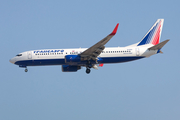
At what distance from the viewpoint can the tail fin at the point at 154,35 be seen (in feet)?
157

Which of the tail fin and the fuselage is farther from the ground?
the tail fin

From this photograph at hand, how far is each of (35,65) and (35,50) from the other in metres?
2.30

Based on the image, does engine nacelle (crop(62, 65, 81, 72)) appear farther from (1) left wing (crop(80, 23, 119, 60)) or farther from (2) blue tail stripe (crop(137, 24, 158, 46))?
(2) blue tail stripe (crop(137, 24, 158, 46))

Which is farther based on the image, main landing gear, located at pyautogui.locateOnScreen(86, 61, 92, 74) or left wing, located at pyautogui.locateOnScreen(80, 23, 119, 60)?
main landing gear, located at pyautogui.locateOnScreen(86, 61, 92, 74)

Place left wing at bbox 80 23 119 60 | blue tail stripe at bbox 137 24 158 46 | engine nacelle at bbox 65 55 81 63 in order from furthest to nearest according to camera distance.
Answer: blue tail stripe at bbox 137 24 158 46 < engine nacelle at bbox 65 55 81 63 < left wing at bbox 80 23 119 60

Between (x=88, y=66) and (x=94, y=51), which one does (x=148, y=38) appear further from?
(x=88, y=66)

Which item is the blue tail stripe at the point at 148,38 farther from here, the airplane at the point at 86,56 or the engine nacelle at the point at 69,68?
the engine nacelle at the point at 69,68

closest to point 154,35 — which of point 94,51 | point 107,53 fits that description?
point 107,53

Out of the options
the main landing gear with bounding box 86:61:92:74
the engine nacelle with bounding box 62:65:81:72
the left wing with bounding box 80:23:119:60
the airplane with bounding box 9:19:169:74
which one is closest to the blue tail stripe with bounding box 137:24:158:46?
the airplane with bounding box 9:19:169:74

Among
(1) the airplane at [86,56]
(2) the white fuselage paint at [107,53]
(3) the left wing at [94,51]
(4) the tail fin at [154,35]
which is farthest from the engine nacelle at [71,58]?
(4) the tail fin at [154,35]

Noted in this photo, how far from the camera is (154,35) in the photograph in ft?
158

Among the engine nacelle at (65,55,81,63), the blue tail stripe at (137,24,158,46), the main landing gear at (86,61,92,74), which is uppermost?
the blue tail stripe at (137,24,158,46)

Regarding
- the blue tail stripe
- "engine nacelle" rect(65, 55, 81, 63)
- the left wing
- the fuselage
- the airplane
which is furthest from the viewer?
the blue tail stripe

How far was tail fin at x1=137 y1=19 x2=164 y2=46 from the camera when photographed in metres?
47.7
